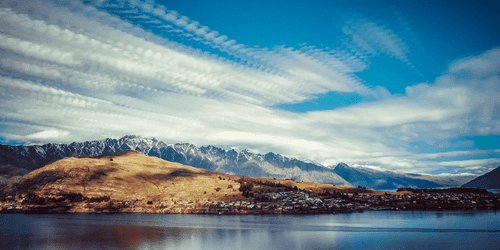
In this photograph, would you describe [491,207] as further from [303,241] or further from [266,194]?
[303,241]

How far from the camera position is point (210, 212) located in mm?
173000

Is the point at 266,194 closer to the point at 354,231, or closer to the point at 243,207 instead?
the point at 243,207

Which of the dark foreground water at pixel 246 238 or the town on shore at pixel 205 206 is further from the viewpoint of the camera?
the town on shore at pixel 205 206

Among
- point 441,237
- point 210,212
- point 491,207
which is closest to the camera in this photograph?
point 441,237

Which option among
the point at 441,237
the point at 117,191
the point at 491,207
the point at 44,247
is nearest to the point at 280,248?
the point at 441,237

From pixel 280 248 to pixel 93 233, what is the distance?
58.8m

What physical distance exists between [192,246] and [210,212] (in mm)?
99058

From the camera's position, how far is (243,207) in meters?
176

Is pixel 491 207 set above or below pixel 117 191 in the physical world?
below

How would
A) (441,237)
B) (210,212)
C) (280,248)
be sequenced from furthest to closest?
(210,212)
(441,237)
(280,248)

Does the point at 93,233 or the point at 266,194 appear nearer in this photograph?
the point at 93,233

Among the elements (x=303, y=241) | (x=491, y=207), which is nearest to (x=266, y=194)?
(x=303, y=241)

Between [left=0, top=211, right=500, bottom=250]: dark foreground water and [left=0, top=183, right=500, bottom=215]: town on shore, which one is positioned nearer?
[left=0, top=211, right=500, bottom=250]: dark foreground water

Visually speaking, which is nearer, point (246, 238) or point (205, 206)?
point (246, 238)
